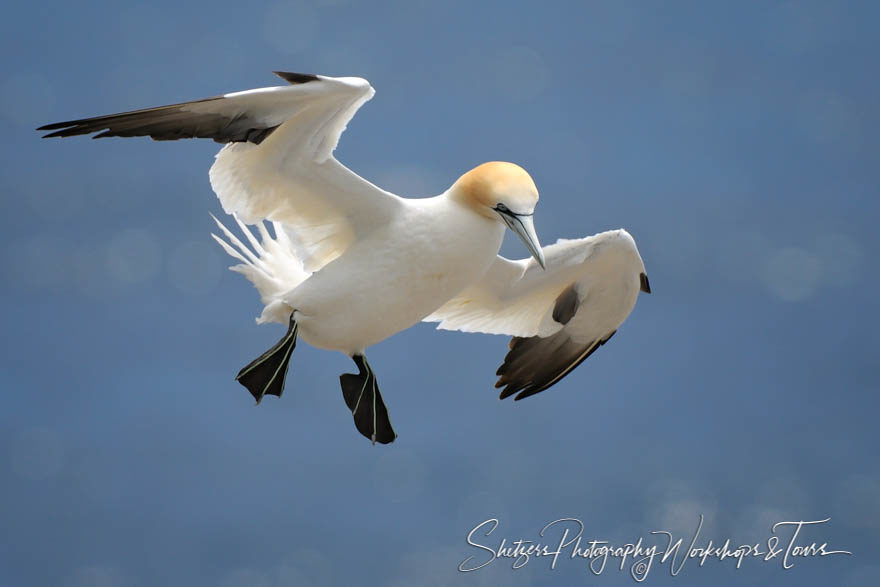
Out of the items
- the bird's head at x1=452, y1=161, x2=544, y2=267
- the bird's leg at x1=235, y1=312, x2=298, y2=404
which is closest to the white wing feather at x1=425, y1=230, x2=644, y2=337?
the bird's head at x1=452, y1=161, x2=544, y2=267

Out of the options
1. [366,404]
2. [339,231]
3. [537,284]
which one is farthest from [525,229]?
[366,404]

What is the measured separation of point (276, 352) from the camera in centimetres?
746

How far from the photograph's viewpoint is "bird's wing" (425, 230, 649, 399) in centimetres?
809

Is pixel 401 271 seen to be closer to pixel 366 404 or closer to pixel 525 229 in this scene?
pixel 525 229

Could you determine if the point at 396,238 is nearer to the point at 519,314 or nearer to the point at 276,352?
the point at 276,352

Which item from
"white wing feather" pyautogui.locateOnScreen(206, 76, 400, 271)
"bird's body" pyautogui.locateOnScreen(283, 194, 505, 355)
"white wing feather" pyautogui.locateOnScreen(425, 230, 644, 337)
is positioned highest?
"white wing feather" pyautogui.locateOnScreen(206, 76, 400, 271)

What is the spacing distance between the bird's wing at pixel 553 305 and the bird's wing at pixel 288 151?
110 cm

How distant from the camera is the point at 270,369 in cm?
749

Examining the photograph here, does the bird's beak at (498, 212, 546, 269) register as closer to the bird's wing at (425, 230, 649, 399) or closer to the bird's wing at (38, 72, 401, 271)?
the bird's wing at (38, 72, 401, 271)

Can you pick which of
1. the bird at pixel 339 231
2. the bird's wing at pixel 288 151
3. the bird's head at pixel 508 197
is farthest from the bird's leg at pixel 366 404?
the bird's head at pixel 508 197

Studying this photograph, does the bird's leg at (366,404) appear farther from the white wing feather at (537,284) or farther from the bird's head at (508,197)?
the bird's head at (508,197)

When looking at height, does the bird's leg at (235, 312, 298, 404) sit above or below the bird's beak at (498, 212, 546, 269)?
below

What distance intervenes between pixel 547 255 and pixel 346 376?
1370 mm

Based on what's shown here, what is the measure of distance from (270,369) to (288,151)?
48.9 inches
